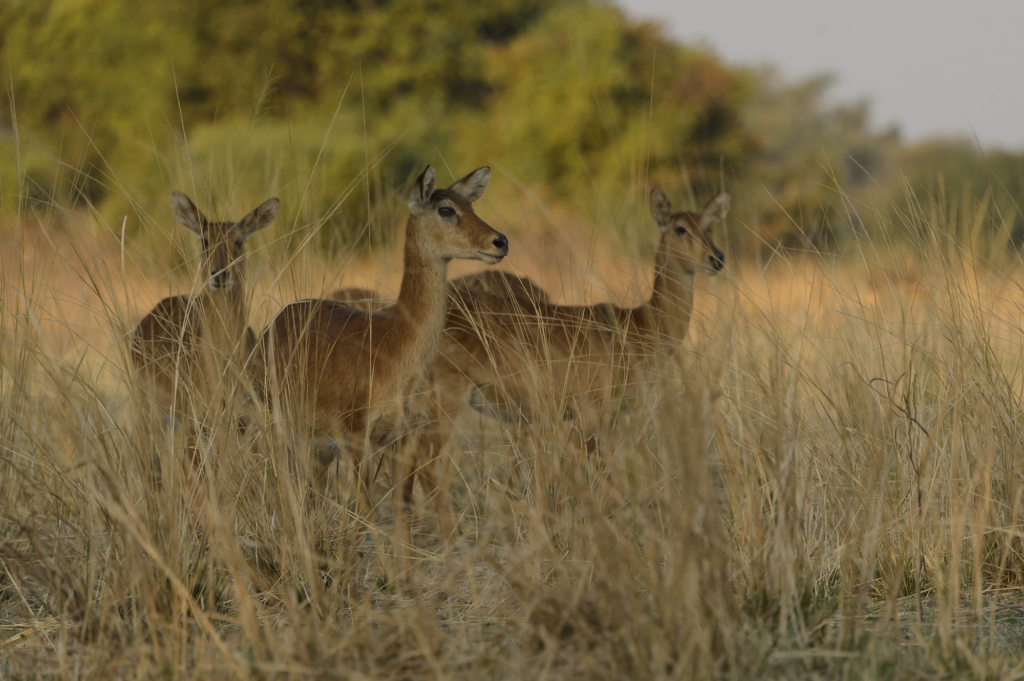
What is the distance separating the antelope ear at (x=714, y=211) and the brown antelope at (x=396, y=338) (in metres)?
1.87

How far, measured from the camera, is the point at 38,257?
379cm

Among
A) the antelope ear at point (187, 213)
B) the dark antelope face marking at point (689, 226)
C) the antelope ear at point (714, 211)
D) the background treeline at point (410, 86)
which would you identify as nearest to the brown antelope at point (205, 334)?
the antelope ear at point (187, 213)

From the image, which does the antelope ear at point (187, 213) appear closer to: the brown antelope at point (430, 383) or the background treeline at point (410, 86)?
the brown antelope at point (430, 383)

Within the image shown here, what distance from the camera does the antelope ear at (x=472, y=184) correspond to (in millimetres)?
4504

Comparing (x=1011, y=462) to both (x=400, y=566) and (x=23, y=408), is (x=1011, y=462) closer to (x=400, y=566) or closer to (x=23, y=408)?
(x=400, y=566)

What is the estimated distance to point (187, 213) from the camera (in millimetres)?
4602

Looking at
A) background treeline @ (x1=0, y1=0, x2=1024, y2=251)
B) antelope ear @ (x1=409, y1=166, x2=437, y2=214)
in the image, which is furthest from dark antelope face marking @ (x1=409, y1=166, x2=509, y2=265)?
background treeline @ (x1=0, y1=0, x2=1024, y2=251)

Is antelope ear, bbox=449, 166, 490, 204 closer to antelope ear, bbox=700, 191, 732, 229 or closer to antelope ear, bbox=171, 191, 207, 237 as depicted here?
antelope ear, bbox=171, 191, 207, 237

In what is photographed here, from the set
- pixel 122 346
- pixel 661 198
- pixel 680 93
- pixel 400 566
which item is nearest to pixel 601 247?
pixel 661 198

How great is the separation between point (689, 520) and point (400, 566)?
4.51 feet

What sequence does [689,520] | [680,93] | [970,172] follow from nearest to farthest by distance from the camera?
[689,520], [680,93], [970,172]

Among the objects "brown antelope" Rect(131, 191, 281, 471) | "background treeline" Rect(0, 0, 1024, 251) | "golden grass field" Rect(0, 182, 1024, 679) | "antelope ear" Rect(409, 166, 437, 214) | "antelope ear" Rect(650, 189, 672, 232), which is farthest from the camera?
"background treeline" Rect(0, 0, 1024, 251)

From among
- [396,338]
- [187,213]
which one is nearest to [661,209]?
[396,338]

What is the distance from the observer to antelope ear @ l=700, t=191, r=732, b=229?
19.0 ft
